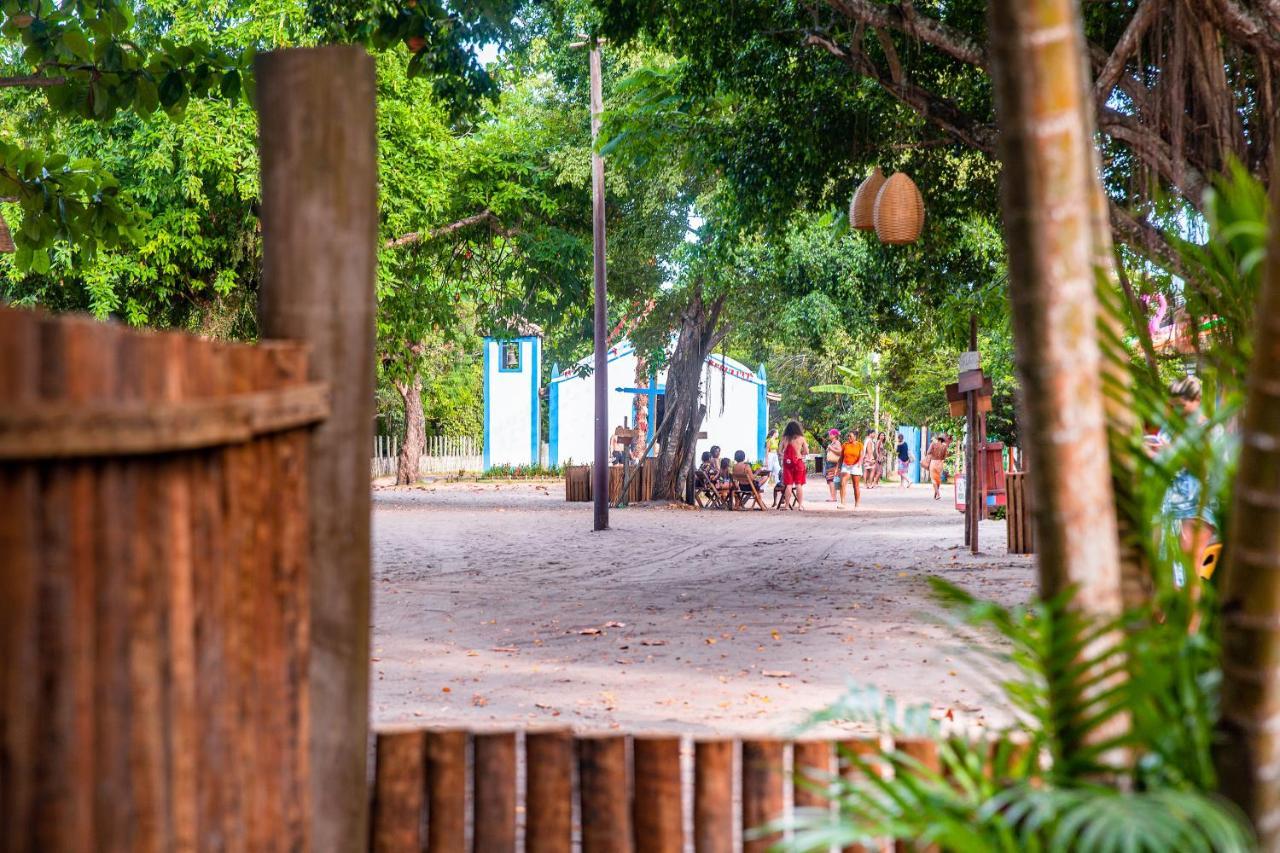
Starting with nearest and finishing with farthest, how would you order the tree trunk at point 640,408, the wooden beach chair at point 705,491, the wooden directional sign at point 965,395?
the wooden directional sign at point 965,395 < the wooden beach chair at point 705,491 < the tree trunk at point 640,408

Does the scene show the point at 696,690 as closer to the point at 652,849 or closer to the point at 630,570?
the point at 652,849

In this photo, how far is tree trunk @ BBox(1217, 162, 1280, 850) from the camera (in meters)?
1.95

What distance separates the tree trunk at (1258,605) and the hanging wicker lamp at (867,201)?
8907mm

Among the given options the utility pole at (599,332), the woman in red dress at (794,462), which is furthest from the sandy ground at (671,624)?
the woman in red dress at (794,462)

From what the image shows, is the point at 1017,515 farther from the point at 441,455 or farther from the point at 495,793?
the point at 441,455

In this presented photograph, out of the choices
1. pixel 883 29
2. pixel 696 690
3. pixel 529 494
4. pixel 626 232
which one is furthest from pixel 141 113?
pixel 529 494

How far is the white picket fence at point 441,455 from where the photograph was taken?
43.6 meters

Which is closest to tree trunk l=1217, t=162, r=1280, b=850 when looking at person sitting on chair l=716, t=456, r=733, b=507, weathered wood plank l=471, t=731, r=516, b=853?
weathered wood plank l=471, t=731, r=516, b=853

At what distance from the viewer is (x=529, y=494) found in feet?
106

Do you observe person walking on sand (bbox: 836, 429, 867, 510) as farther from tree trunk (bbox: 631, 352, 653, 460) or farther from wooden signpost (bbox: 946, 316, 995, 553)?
Answer: wooden signpost (bbox: 946, 316, 995, 553)

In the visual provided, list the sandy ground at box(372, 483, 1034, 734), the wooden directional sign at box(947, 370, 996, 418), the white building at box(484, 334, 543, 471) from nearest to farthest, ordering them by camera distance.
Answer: the sandy ground at box(372, 483, 1034, 734)
the wooden directional sign at box(947, 370, 996, 418)
the white building at box(484, 334, 543, 471)

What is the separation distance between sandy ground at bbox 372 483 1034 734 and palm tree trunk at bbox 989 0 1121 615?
1.00 ft

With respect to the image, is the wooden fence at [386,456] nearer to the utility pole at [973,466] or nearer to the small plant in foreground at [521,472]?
the small plant in foreground at [521,472]

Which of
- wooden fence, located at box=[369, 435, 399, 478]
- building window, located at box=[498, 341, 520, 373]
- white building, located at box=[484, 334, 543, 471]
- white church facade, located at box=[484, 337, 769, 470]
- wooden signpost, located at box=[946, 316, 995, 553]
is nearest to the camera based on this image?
wooden signpost, located at box=[946, 316, 995, 553]
